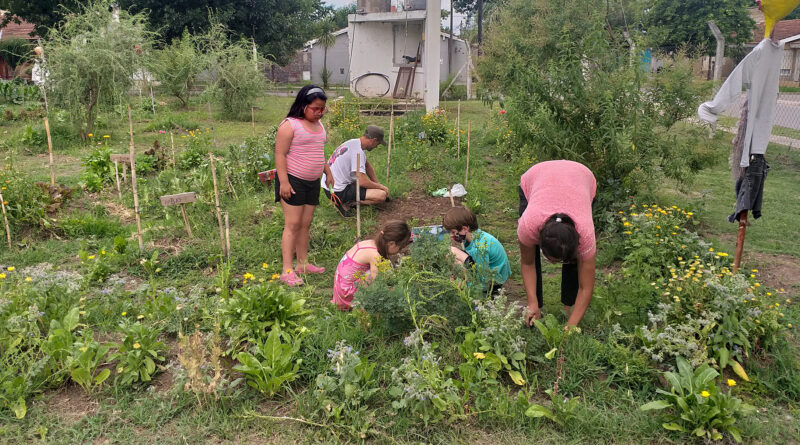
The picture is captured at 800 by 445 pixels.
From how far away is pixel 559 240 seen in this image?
113 inches

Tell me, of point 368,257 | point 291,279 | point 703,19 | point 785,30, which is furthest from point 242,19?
point 785,30

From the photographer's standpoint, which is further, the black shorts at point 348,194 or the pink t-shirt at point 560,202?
the black shorts at point 348,194

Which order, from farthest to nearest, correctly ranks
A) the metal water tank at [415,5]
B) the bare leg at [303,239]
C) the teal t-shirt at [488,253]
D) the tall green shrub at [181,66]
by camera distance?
the metal water tank at [415,5] → the tall green shrub at [181,66] → the bare leg at [303,239] → the teal t-shirt at [488,253]

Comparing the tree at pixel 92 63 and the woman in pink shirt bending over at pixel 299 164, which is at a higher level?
the tree at pixel 92 63

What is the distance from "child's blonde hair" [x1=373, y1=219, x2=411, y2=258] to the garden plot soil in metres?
2.15

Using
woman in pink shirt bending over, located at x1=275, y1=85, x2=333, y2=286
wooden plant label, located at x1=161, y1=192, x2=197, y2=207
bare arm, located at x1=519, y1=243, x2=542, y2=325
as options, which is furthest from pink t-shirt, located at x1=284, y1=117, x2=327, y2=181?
bare arm, located at x1=519, y1=243, x2=542, y2=325

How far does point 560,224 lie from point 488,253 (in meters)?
0.98

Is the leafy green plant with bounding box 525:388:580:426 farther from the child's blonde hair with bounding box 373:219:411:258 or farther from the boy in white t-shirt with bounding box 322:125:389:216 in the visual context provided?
the boy in white t-shirt with bounding box 322:125:389:216

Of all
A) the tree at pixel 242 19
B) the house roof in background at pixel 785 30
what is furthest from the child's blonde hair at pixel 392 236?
the house roof in background at pixel 785 30

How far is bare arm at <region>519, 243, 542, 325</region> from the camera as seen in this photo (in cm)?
333

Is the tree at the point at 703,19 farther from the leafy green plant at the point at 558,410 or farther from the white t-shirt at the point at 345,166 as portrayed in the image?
the leafy green plant at the point at 558,410

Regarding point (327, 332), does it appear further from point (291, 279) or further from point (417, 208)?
point (417, 208)

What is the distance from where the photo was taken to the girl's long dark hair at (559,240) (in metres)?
2.87

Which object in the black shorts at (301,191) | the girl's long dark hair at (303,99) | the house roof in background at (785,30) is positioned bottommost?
the black shorts at (301,191)
